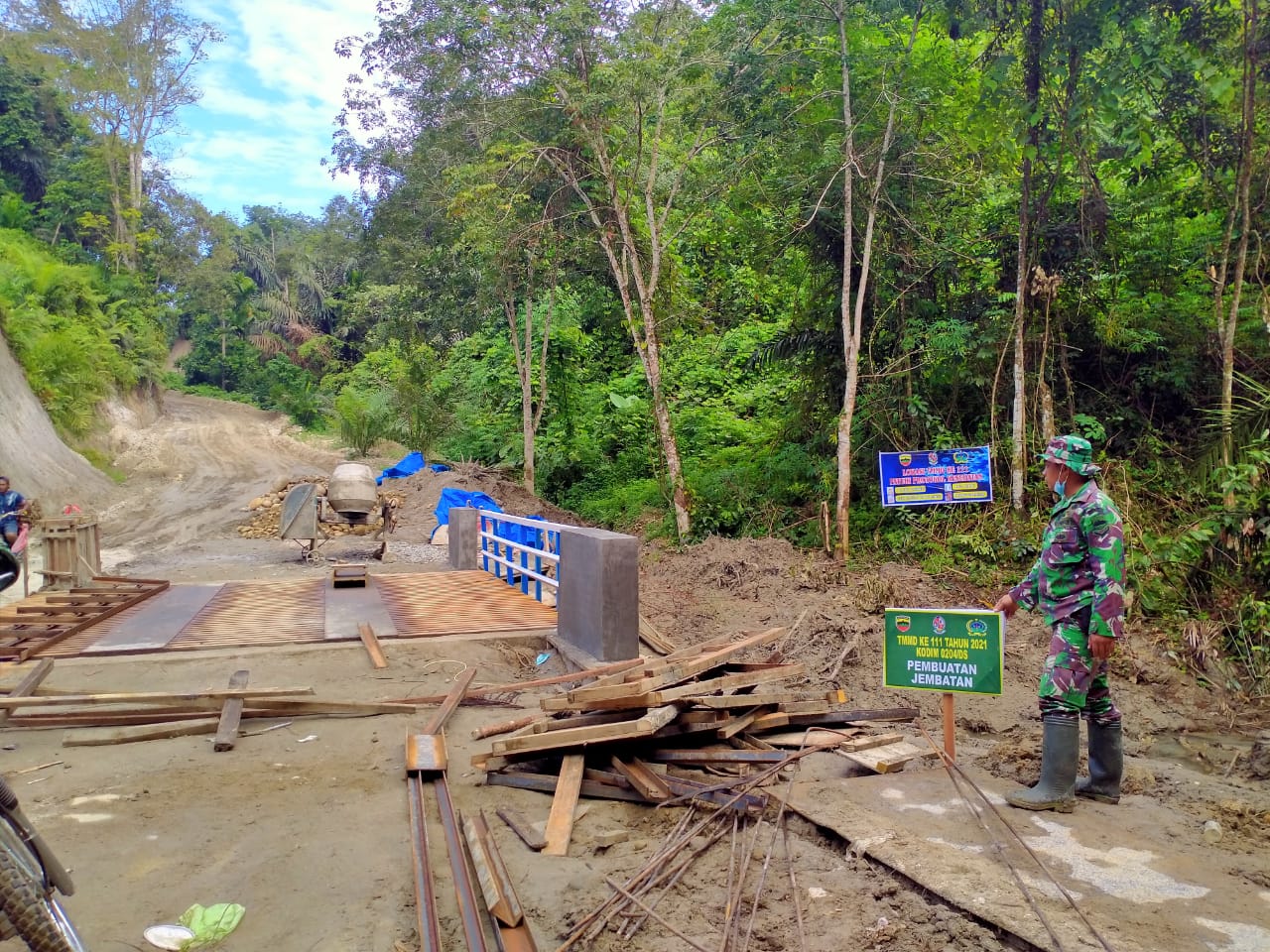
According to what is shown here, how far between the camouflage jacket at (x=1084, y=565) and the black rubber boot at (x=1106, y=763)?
23.2 inches

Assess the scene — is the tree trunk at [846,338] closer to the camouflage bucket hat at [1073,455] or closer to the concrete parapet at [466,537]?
the concrete parapet at [466,537]

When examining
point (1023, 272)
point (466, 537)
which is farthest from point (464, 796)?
point (466, 537)

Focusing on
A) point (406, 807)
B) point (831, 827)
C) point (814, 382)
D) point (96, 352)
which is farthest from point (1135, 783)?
point (96, 352)

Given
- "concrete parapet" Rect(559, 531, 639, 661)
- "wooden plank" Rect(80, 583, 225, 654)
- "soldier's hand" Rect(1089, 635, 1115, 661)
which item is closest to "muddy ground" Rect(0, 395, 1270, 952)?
"wooden plank" Rect(80, 583, 225, 654)

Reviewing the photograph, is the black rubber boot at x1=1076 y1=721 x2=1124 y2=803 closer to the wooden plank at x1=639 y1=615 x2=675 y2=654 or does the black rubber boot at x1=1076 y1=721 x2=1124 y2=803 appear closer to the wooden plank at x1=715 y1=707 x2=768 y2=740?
the wooden plank at x1=715 y1=707 x2=768 y2=740

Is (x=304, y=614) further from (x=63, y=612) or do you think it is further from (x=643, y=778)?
(x=643, y=778)

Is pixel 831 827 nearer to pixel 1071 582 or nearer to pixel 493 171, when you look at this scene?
pixel 1071 582

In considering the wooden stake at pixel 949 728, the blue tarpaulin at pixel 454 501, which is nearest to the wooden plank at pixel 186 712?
the wooden stake at pixel 949 728

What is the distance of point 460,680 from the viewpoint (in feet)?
24.3

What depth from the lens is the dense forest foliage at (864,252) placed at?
980 centimetres

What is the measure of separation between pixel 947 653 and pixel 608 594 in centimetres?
338

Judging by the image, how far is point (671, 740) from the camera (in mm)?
5285

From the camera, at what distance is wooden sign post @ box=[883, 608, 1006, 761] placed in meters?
4.81

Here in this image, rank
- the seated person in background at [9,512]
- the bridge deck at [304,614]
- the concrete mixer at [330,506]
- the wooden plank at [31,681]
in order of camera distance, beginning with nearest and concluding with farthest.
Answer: the wooden plank at [31,681], the bridge deck at [304,614], the seated person in background at [9,512], the concrete mixer at [330,506]
